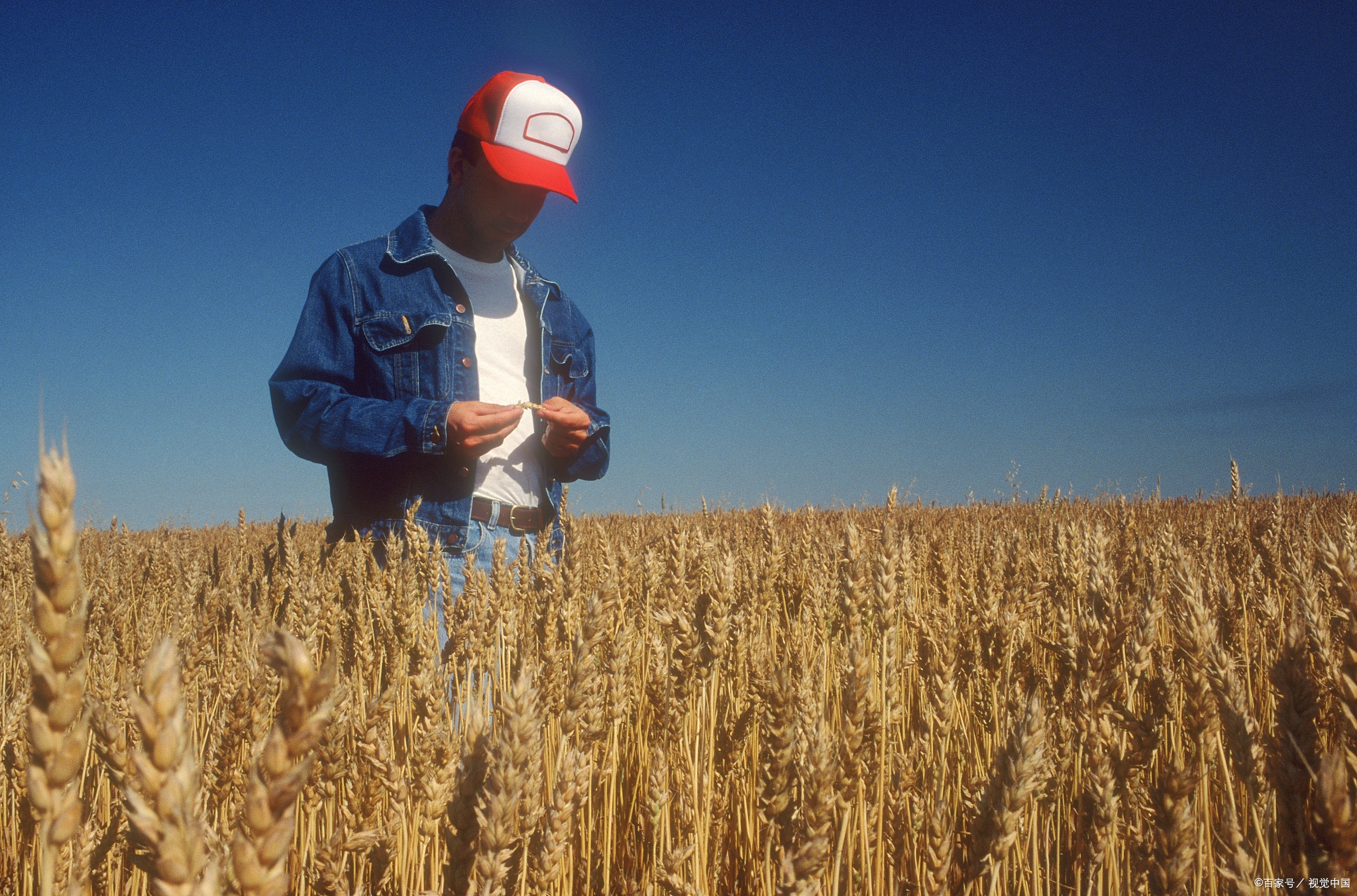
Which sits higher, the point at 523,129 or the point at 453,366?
the point at 523,129

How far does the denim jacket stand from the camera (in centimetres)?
258

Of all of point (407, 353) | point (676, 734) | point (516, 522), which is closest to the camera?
point (676, 734)

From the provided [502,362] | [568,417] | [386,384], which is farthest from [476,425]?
[502,362]

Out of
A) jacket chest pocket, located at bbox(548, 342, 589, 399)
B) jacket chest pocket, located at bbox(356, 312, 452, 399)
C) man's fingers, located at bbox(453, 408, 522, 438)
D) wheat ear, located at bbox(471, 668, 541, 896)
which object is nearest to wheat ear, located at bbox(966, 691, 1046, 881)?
wheat ear, located at bbox(471, 668, 541, 896)

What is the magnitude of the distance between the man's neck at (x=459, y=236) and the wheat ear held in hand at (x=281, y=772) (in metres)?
2.82

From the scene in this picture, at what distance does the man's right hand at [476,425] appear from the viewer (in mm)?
2512

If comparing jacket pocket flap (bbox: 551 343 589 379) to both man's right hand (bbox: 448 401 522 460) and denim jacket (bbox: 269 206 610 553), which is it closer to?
denim jacket (bbox: 269 206 610 553)

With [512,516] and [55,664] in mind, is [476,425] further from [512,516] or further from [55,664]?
[55,664]

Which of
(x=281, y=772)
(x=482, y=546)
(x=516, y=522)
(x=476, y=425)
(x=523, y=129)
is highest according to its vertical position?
(x=523, y=129)

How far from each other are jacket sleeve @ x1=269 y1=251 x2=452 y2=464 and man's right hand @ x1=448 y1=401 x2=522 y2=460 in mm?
43

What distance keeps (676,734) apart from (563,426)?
1385mm

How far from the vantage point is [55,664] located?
55cm

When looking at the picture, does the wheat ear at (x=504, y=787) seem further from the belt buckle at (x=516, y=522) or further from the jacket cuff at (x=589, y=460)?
the jacket cuff at (x=589, y=460)

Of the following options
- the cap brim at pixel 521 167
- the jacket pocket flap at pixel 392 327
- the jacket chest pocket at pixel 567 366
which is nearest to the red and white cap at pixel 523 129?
the cap brim at pixel 521 167
